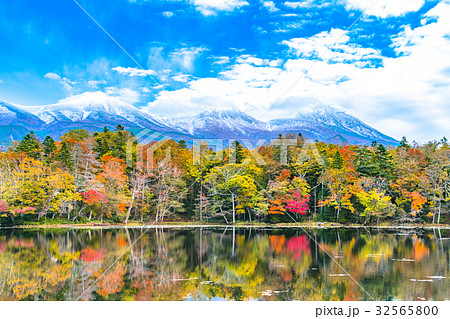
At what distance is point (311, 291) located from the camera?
8.62m

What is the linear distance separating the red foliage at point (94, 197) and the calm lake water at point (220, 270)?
896 cm

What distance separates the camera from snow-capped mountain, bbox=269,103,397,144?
3622 inches

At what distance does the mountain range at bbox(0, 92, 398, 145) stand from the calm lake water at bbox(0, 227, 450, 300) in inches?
2970

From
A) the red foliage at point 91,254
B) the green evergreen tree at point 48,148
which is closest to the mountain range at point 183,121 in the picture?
the green evergreen tree at point 48,148

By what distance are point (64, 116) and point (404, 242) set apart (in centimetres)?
12133

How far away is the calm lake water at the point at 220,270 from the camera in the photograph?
8484 mm

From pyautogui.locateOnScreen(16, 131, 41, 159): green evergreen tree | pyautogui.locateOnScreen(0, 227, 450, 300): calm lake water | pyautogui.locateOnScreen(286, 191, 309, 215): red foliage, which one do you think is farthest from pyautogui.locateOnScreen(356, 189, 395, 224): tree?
pyautogui.locateOnScreen(16, 131, 41, 159): green evergreen tree

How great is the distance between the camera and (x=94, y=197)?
1030 inches

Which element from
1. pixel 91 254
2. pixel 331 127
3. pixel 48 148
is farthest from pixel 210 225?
pixel 331 127

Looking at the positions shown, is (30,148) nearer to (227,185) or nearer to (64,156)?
(64,156)

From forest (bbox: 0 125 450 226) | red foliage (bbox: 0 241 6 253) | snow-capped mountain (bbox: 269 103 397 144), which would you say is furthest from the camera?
snow-capped mountain (bbox: 269 103 397 144)

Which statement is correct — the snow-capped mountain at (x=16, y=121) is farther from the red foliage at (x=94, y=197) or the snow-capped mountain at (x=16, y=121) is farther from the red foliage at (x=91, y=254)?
the red foliage at (x=91, y=254)

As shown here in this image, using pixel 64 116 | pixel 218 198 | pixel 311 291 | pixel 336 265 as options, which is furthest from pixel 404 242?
pixel 64 116

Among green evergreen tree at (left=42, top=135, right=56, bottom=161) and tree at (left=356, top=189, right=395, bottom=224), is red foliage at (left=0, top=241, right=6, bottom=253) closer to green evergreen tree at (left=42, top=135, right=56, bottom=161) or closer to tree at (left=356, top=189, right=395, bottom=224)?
green evergreen tree at (left=42, top=135, right=56, bottom=161)
